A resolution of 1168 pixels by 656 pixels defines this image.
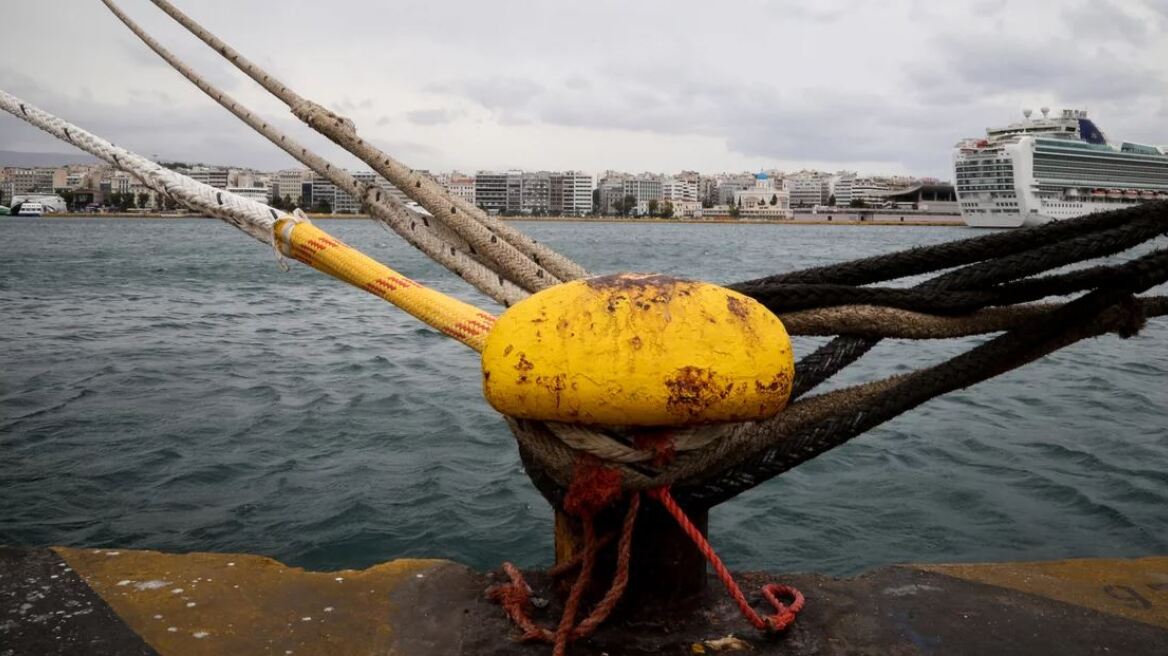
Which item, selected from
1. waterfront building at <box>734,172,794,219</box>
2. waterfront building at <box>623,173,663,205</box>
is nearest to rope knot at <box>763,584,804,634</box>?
waterfront building at <box>734,172,794,219</box>

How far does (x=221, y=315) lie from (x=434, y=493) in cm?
1000

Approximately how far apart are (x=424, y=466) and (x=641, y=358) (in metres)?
4.11

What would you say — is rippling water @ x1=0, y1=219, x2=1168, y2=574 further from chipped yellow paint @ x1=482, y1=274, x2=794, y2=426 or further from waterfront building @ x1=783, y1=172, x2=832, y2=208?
waterfront building @ x1=783, y1=172, x2=832, y2=208

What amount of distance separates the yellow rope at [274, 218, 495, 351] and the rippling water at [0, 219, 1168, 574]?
5.81 feet

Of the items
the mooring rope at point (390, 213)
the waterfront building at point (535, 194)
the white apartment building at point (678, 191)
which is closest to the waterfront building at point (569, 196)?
the waterfront building at point (535, 194)

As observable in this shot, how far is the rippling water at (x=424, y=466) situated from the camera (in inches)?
163

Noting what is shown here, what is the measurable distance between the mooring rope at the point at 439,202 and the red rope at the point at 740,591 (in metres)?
0.92

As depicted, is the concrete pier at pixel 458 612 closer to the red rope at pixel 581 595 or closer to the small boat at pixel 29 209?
the red rope at pixel 581 595

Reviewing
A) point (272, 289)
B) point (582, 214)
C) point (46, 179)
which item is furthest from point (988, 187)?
point (46, 179)

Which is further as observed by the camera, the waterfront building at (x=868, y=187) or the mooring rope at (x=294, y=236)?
the waterfront building at (x=868, y=187)

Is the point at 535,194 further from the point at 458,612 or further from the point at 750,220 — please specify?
the point at 458,612

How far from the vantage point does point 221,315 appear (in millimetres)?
13562

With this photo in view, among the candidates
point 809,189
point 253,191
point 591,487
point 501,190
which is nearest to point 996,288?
point 591,487

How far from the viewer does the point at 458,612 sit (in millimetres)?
1983
